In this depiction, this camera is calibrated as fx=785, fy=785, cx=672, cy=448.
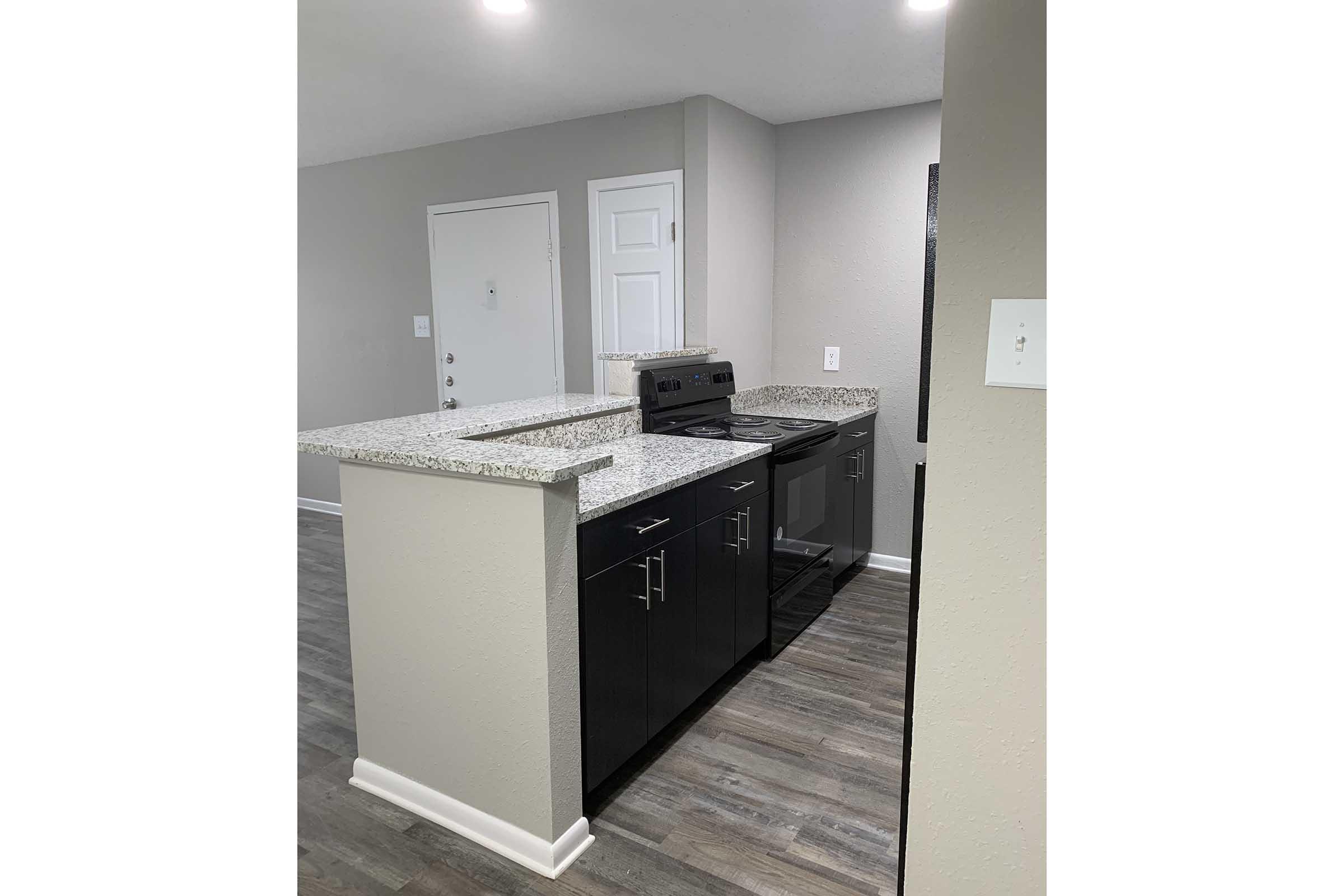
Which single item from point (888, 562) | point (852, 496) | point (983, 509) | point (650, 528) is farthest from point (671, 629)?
point (888, 562)

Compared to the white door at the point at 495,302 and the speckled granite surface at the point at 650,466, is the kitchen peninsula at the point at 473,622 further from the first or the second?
the white door at the point at 495,302

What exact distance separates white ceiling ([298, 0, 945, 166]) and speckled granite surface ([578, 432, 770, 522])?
1434mm

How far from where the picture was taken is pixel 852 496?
12.3ft

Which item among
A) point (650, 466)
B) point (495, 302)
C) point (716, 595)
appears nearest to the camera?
point (650, 466)

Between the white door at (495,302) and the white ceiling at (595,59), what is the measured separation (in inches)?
20.1

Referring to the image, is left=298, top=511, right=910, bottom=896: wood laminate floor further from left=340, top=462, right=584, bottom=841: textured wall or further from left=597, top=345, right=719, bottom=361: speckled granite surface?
left=597, top=345, right=719, bottom=361: speckled granite surface

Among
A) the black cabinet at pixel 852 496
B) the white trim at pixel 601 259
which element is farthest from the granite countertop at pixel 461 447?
the black cabinet at pixel 852 496

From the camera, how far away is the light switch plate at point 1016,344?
87 centimetres

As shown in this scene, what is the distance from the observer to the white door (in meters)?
4.17

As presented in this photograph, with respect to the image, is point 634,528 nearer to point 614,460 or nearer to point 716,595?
point 614,460

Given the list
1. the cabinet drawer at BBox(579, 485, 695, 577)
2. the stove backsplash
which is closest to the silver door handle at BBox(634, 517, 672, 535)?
the cabinet drawer at BBox(579, 485, 695, 577)

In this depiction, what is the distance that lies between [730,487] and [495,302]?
2.36 m
